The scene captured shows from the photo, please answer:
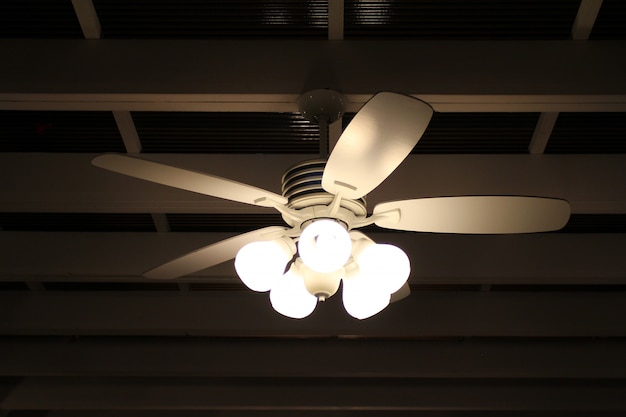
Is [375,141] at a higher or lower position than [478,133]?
lower

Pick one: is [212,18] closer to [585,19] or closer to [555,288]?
[585,19]

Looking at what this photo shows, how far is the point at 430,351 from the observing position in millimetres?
3979

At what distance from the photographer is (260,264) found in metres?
1.36

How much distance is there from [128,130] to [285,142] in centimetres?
65

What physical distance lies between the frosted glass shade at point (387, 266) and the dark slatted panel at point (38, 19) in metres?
1.37

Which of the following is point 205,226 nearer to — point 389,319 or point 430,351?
point 389,319

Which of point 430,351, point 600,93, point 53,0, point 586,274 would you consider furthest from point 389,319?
point 53,0

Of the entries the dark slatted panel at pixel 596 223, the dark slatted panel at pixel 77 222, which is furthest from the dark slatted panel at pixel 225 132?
the dark slatted panel at pixel 596 223

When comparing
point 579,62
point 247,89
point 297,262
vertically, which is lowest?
point 297,262

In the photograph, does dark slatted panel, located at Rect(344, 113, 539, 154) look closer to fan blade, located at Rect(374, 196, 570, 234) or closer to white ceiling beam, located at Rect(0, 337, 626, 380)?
fan blade, located at Rect(374, 196, 570, 234)

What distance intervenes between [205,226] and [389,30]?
1467mm

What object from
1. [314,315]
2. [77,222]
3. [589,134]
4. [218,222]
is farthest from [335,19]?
[314,315]

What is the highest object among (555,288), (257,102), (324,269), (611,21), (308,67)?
(555,288)

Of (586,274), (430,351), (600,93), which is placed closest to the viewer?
(600,93)
